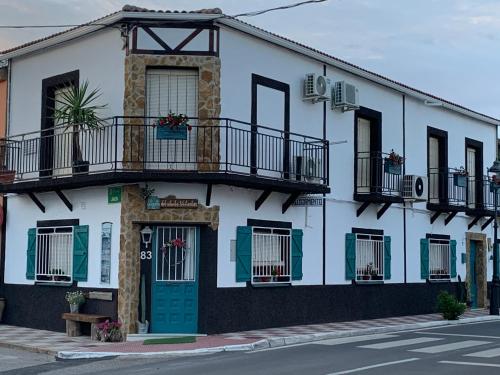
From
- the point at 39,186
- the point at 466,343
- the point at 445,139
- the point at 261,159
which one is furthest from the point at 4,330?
the point at 445,139

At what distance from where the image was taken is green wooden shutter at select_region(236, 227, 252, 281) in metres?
18.0

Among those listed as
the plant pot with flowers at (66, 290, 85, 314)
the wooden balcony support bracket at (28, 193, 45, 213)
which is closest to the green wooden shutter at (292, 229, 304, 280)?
the plant pot with flowers at (66, 290, 85, 314)

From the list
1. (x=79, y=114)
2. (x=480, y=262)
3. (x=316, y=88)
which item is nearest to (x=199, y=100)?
(x=79, y=114)

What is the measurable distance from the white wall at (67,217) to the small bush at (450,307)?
9666 mm

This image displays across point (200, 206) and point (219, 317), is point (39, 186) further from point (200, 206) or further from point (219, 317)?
point (219, 317)

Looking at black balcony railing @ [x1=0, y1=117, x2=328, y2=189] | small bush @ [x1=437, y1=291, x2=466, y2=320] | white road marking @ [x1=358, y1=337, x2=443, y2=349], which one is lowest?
white road marking @ [x1=358, y1=337, x2=443, y2=349]

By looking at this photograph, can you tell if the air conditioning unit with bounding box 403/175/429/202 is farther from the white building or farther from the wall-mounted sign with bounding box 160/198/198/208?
the wall-mounted sign with bounding box 160/198/198/208

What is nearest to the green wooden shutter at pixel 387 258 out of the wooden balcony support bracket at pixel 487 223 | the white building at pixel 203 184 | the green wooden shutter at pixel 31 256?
the white building at pixel 203 184

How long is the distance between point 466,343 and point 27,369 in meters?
9.02

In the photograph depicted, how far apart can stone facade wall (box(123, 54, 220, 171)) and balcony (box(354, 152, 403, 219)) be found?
6.06m

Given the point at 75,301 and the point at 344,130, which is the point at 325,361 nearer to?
the point at 75,301

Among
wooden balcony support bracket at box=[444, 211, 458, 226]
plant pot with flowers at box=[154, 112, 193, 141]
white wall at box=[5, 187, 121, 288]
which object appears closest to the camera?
plant pot with flowers at box=[154, 112, 193, 141]

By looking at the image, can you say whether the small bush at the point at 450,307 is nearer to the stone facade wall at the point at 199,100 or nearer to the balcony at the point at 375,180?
the balcony at the point at 375,180

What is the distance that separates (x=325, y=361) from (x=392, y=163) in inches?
395
